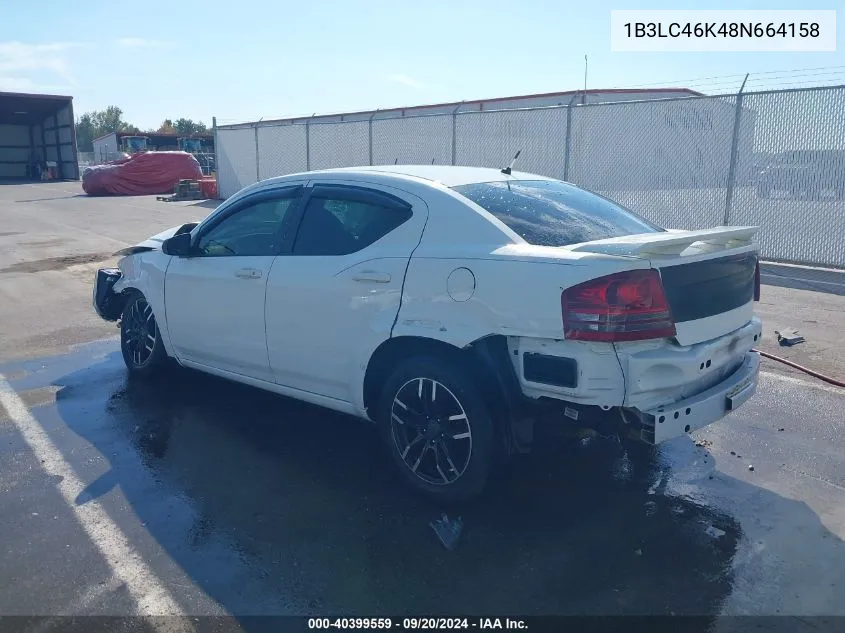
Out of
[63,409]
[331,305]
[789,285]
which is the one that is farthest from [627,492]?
[789,285]

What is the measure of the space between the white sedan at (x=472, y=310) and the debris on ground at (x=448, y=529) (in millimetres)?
157

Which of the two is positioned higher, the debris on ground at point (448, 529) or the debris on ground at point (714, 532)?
the debris on ground at point (714, 532)

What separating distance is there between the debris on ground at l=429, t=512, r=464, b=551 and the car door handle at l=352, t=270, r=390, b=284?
1.28 metres

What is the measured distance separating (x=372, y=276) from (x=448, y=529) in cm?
140

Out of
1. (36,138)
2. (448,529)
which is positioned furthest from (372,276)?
(36,138)

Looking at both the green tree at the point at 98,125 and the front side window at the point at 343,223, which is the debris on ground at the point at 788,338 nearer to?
the front side window at the point at 343,223

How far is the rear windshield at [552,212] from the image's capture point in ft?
13.1

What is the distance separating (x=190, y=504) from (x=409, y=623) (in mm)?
1559

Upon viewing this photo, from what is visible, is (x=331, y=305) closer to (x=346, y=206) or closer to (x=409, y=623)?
(x=346, y=206)

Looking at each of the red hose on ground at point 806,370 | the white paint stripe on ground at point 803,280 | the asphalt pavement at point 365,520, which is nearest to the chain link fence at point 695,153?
the white paint stripe on ground at point 803,280

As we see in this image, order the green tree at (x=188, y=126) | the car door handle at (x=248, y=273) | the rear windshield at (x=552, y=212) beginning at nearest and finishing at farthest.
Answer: the rear windshield at (x=552, y=212) < the car door handle at (x=248, y=273) < the green tree at (x=188, y=126)

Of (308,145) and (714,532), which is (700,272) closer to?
(714,532)

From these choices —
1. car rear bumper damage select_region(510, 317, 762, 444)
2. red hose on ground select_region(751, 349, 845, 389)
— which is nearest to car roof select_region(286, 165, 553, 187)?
car rear bumper damage select_region(510, 317, 762, 444)

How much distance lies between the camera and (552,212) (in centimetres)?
427
